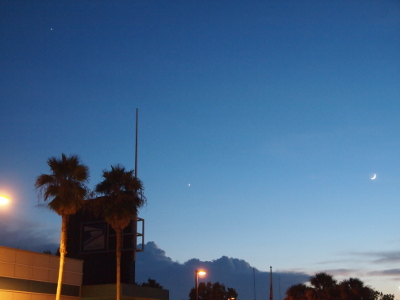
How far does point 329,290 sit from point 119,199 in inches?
1364

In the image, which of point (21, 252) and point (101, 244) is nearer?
point (21, 252)

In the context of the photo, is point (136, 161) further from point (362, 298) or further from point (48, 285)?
point (362, 298)

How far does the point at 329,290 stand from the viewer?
6034cm

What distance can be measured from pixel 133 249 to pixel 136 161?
7.80m

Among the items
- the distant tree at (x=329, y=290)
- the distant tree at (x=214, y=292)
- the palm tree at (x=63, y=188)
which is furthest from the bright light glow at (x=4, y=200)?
the distant tree at (x=214, y=292)

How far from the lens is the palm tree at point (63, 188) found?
1238 inches

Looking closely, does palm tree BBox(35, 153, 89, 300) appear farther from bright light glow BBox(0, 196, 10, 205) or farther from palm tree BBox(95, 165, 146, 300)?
bright light glow BBox(0, 196, 10, 205)

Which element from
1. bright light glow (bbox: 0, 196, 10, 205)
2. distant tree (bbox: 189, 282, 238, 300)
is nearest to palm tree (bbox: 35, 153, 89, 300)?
bright light glow (bbox: 0, 196, 10, 205)

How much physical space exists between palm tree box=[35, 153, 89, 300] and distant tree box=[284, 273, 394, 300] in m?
37.6

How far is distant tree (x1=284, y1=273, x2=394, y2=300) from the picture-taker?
192ft

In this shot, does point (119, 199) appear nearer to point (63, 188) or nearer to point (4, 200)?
point (63, 188)

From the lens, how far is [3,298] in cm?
3022

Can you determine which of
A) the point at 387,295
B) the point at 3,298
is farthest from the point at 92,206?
the point at 387,295

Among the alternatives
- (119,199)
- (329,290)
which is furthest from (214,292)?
(119,199)
